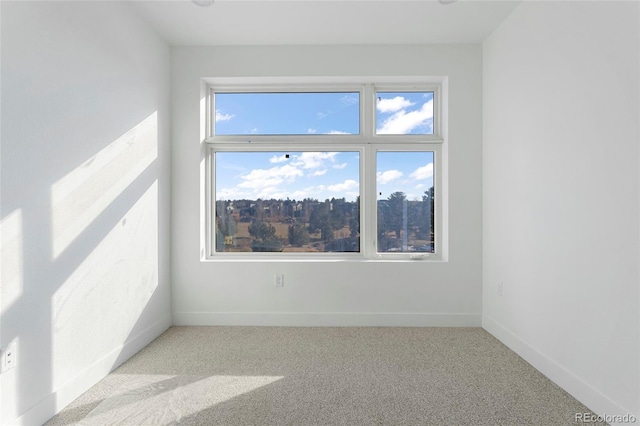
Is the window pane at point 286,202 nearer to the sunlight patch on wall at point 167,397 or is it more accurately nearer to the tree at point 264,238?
the tree at point 264,238

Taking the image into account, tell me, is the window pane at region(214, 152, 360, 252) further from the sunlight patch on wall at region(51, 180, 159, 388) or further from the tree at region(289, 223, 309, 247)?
the sunlight patch on wall at region(51, 180, 159, 388)

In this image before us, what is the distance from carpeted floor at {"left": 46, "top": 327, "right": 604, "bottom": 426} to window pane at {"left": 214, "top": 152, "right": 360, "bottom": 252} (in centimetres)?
90

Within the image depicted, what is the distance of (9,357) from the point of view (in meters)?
1.42

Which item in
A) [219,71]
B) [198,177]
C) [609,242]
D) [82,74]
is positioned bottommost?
[609,242]

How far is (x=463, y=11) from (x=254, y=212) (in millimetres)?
2453

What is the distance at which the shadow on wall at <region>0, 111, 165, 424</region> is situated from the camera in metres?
1.46

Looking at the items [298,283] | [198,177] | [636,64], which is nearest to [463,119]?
[636,64]

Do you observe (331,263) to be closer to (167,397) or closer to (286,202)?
(286,202)

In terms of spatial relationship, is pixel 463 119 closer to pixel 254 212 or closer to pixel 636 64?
pixel 636 64

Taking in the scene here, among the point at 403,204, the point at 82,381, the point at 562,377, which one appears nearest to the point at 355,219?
the point at 403,204

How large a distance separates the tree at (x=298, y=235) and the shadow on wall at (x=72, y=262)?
4.09ft

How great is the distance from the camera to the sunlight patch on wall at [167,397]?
1643 millimetres

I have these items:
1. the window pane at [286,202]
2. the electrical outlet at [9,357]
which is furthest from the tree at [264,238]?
the electrical outlet at [9,357]

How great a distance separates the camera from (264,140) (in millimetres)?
3084
